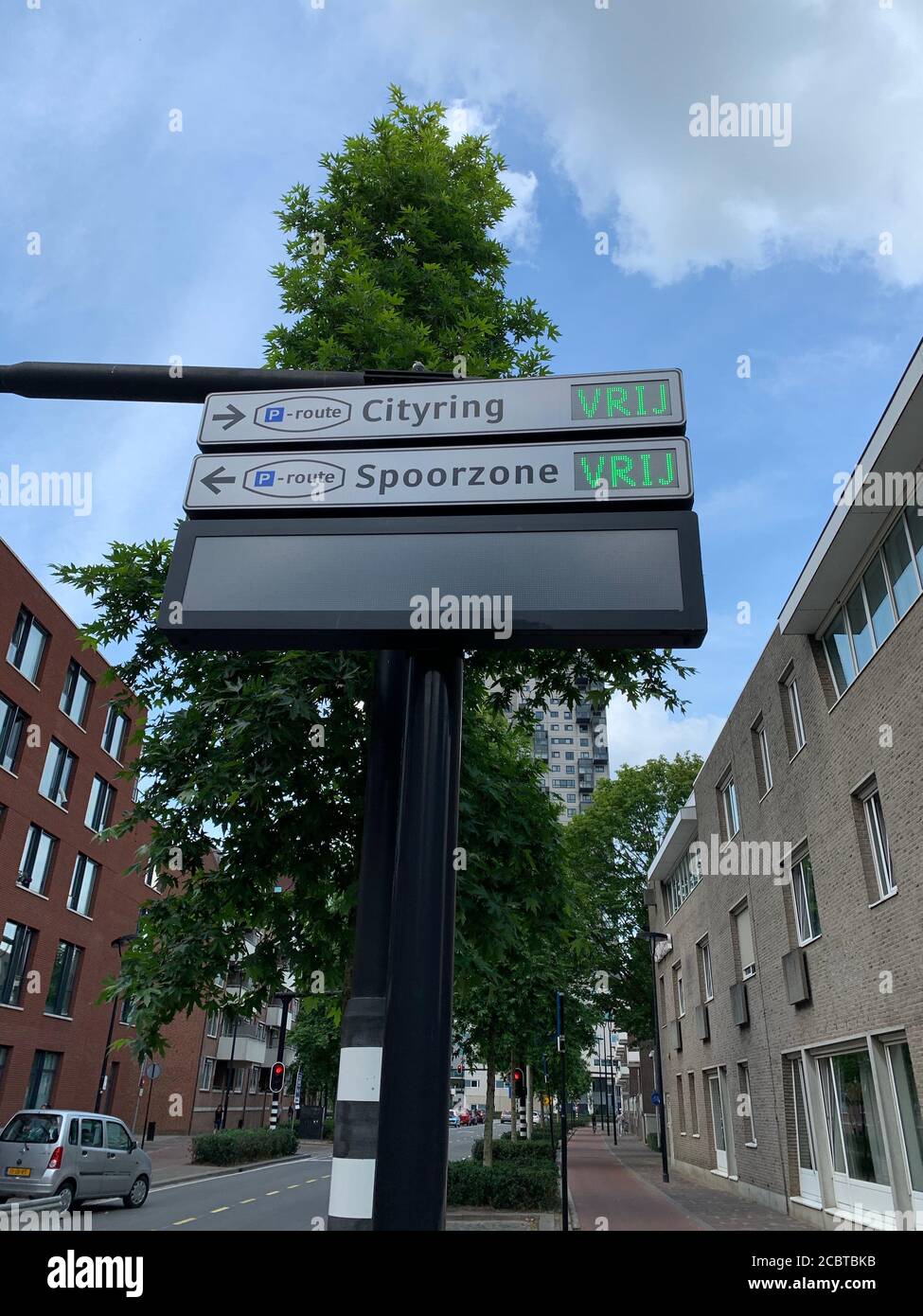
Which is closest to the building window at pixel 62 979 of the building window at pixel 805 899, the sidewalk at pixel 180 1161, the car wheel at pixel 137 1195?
the sidewalk at pixel 180 1161

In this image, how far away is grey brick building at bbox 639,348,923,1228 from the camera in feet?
42.2

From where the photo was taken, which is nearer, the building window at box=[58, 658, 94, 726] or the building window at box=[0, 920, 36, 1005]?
the building window at box=[0, 920, 36, 1005]

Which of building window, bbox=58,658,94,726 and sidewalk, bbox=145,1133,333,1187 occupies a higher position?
building window, bbox=58,658,94,726

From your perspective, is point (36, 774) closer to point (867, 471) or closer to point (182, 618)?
point (867, 471)

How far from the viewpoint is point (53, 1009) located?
3109 centimetres

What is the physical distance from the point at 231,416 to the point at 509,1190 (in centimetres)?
1914

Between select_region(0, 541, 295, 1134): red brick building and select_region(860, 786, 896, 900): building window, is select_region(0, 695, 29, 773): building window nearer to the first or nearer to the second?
select_region(0, 541, 295, 1134): red brick building

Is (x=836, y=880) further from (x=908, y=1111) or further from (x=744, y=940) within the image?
(x=744, y=940)

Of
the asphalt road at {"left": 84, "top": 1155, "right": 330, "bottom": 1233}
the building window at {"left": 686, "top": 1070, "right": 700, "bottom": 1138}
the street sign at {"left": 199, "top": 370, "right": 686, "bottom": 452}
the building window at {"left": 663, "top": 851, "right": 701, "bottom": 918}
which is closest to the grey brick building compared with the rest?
the building window at {"left": 663, "top": 851, "right": 701, "bottom": 918}

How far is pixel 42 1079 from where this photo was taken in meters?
30.5

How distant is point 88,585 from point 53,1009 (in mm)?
27312

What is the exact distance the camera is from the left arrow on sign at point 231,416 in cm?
342

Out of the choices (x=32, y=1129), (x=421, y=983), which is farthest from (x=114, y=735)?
(x=421, y=983)

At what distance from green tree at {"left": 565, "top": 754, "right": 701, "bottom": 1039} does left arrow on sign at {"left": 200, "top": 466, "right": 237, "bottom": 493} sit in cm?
4076
